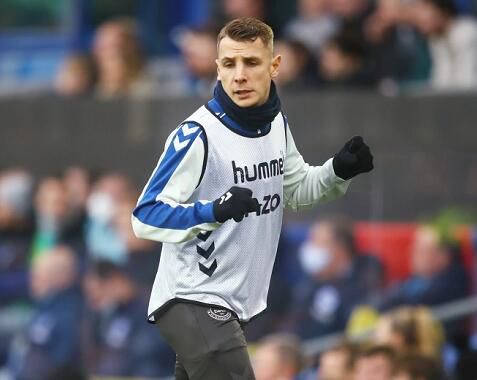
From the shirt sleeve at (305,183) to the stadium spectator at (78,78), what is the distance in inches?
218

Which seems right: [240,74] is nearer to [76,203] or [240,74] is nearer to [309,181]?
[309,181]

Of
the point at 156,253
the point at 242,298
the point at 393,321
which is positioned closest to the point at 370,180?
the point at 393,321

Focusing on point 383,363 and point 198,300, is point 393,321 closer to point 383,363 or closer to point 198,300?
point 383,363

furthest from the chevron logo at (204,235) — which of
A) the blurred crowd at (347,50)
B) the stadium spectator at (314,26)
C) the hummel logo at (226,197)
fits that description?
the stadium spectator at (314,26)

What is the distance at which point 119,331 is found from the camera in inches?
483

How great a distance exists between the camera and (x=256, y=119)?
7.12 metres

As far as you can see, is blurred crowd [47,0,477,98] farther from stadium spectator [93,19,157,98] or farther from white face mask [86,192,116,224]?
white face mask [86,192,116,224]

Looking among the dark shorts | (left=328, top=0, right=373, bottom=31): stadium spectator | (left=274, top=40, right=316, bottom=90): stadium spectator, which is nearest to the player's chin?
the dark shorts

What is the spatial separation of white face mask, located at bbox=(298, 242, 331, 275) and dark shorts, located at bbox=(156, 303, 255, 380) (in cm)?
400

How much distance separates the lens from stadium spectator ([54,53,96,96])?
13.0 meters

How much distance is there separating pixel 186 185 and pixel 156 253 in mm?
5059

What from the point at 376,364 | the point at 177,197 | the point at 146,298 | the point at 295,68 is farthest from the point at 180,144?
the point at 146,298

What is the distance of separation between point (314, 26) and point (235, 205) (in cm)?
588

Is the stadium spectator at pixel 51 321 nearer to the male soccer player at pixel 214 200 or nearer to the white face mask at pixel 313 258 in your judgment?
the white face mask at pixel 313 258
